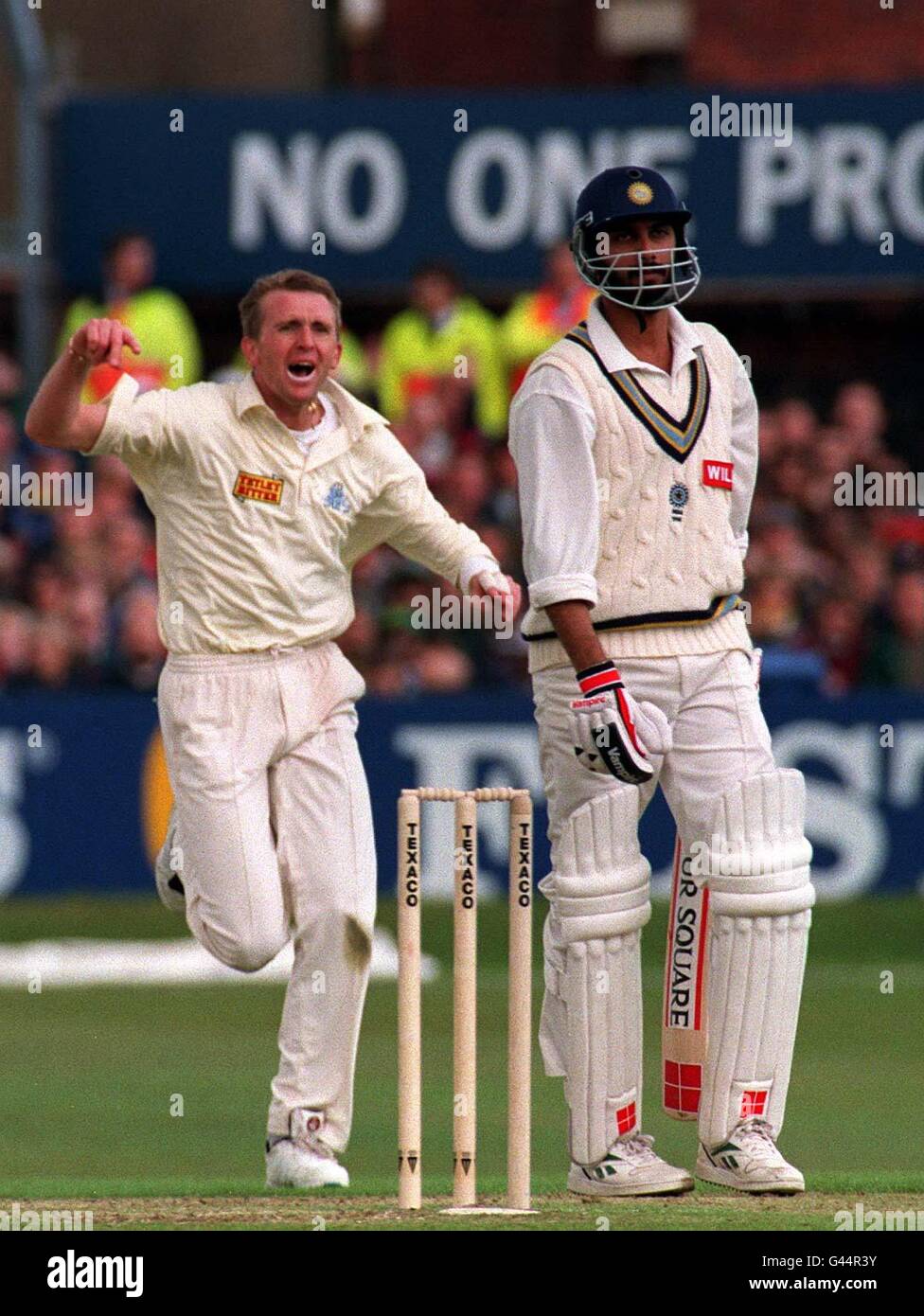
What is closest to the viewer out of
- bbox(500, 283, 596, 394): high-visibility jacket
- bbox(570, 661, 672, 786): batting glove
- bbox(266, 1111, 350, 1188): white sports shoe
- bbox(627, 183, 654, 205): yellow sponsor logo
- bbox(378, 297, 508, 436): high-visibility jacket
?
bbox(570, 661, 672, 786): batting glove

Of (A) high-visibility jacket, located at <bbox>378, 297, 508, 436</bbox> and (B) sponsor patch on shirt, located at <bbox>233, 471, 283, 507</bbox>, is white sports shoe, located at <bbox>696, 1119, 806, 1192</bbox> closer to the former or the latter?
(B) sponsor patch on shirt, located at <bbox>233, 471, 283, 507</bbox>

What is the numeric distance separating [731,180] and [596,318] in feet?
30.2

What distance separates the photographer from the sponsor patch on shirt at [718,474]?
21.4 ft

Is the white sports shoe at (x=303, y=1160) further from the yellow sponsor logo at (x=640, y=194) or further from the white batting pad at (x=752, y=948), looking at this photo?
the yellow sponsor logo at (x=640, y=194)

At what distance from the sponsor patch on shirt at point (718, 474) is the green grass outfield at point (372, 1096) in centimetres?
158

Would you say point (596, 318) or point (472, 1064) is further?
point (596, 318)

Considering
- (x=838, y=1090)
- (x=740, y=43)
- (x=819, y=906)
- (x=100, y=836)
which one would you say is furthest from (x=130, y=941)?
(x=740, y=43)

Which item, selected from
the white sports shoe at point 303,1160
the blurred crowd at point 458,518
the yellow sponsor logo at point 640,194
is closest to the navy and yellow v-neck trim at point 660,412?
the yellow sponsor logo at point 640,194

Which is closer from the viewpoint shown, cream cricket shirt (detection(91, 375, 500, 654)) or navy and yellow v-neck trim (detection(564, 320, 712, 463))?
navy and yellow v-neck trim (detection(564, 320, 712, 463))

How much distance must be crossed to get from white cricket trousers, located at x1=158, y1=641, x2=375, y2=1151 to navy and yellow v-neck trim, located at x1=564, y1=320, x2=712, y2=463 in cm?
103

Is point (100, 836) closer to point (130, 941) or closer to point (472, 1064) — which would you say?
point (130, 941)

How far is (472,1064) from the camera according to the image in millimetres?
6137

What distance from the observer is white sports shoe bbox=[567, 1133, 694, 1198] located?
632 cm

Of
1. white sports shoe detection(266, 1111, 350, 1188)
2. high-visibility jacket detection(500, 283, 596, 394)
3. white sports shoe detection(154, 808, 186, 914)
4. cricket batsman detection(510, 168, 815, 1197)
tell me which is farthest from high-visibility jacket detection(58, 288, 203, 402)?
cricket batsman detection(510, 168, 815, 1197)
